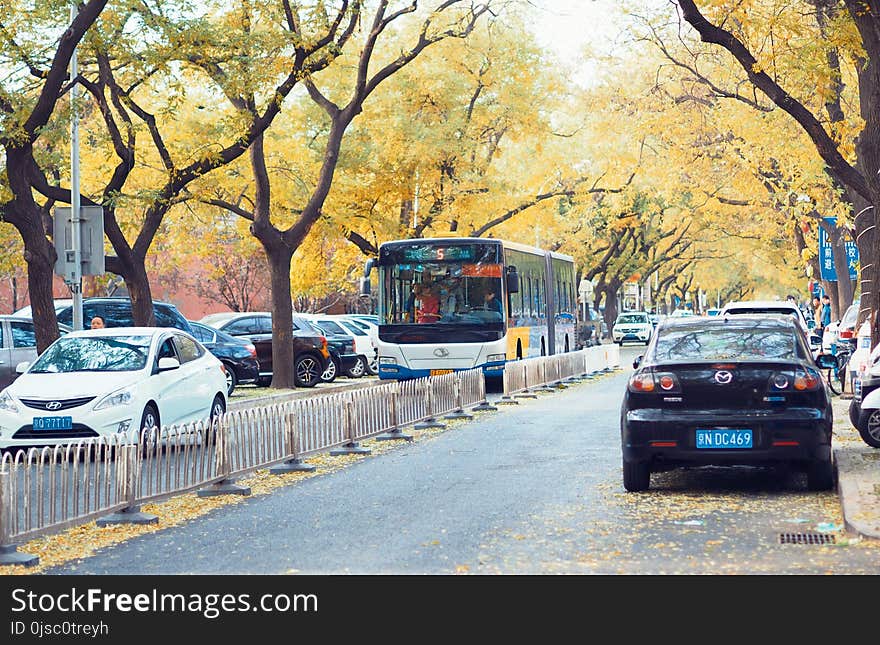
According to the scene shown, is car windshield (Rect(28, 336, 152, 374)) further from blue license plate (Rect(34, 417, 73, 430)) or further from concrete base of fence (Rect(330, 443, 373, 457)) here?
concrete base of fence (Rect(330, 443, 373, 457))

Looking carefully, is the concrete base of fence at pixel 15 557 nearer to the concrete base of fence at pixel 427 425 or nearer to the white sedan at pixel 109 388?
the white sedan at pixel 109 388

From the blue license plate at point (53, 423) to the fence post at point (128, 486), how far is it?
13.3ft

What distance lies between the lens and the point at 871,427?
15.3 meters

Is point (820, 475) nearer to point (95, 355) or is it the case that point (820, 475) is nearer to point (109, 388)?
point (109, 388)

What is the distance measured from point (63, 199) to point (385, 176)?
1533 centimetres

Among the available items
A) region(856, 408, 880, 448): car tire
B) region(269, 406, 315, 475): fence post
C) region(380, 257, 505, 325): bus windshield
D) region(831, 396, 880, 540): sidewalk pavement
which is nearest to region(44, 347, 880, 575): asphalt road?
region(831, 396, 880, 540): sidewalk pavement

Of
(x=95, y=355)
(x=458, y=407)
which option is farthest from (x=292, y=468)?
(x=458, y=407)

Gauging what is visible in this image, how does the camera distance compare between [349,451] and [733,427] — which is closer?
[733,427]

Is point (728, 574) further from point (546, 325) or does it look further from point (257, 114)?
point (546, 325)

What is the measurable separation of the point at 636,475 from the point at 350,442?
5.23 meters

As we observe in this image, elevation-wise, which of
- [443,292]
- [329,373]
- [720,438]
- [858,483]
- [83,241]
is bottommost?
[858,483]

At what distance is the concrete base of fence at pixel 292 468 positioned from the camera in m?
14.6

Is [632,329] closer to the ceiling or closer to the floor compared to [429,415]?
closer to the ceiling

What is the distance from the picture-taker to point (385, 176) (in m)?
38.4
